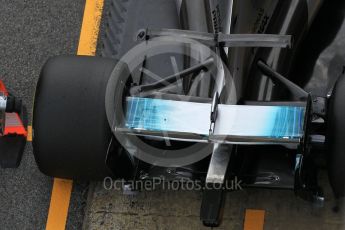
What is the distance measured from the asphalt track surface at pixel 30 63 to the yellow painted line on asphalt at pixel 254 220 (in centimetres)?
91

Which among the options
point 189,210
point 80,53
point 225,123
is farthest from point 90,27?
point 225,123

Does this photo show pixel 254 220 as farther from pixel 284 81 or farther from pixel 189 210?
pixel 284 81

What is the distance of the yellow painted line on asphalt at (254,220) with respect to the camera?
336 centimetres

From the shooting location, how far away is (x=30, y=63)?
399cm

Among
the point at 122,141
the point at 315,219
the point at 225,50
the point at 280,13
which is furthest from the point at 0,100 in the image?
the point at 315,219

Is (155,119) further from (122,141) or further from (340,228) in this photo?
(340,228)

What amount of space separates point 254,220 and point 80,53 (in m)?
1.46

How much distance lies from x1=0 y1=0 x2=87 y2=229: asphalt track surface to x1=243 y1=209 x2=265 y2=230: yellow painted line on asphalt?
0.91 metres

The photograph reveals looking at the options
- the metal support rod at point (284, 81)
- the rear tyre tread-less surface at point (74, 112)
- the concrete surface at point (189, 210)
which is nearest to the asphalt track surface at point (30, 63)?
the concrete surface at point (189, 210)

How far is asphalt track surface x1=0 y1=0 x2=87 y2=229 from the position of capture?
3628 millimetres

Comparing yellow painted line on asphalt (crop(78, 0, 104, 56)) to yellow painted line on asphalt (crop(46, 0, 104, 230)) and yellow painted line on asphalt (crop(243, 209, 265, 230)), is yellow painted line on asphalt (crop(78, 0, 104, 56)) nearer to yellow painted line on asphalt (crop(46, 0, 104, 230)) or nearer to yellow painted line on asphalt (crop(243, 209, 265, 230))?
yellow painted line on asphalt (crop(46, 0, 104, 230))

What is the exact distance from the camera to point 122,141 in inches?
118

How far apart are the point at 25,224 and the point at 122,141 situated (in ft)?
3.20

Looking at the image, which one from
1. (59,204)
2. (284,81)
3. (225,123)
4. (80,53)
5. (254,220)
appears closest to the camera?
(225,123)
